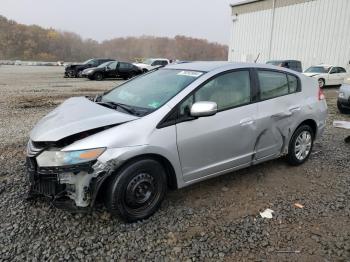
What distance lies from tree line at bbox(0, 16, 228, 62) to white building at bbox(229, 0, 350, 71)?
169 feet

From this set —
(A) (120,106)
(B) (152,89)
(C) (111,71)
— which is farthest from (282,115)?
(C) (111,71)

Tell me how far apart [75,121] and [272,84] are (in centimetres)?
266

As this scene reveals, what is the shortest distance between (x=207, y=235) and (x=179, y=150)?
889 millimetres

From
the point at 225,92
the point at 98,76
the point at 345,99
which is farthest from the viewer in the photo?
the point at 98,76

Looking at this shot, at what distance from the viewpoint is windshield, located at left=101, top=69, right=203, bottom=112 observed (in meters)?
3.54

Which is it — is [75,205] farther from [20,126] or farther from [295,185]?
[20,126]

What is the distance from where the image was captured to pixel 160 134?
3201 mm

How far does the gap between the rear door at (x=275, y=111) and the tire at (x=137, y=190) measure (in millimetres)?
1483

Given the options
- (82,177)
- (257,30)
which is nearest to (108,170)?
(82,177)

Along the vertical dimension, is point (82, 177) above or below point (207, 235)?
above

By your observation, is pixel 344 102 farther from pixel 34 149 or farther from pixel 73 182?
pixel 34 149

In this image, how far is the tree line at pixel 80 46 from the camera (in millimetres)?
93688

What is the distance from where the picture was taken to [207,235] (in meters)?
3.11

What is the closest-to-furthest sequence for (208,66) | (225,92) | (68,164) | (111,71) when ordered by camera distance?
(68,164)
(225,92)
(208,66)
(111,71)
